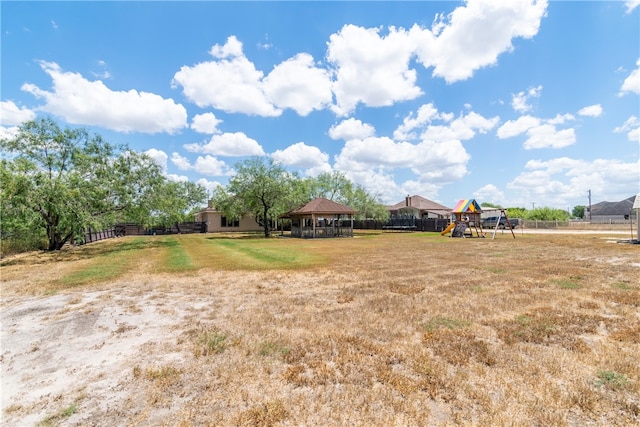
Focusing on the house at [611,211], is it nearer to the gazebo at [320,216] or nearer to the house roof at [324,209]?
the gazebo at [320,216]

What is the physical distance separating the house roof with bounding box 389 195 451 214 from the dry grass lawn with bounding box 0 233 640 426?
3800 centimetres

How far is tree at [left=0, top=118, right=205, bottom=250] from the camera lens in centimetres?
1335

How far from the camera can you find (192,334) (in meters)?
4.35

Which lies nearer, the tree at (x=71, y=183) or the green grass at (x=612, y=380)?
the green grass at (x=612, y=380)

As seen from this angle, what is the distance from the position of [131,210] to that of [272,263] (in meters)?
12.6

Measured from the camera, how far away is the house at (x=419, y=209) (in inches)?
1748

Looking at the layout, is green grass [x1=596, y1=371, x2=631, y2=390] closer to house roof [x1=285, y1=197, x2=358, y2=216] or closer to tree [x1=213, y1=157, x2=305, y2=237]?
house roof [x1=285, y1=197, x2=358, y2=216]

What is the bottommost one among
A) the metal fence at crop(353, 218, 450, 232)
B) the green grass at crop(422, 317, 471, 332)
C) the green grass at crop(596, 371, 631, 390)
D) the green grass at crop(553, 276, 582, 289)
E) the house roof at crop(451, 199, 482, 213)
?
the green grass at crop(596, 371, 631, 390)

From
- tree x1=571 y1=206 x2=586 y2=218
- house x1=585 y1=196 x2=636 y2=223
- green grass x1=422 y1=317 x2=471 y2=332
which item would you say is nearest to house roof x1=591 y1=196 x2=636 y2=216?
house x1=585 y1=196 x2=636 y2=223

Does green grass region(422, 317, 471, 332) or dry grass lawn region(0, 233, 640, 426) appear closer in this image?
dry grass lawn region(0, 233, 640, 426)

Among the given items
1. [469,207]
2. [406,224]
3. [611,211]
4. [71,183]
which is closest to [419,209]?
[406,224]

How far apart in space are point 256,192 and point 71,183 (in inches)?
536

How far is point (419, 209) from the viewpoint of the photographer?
44188 mm

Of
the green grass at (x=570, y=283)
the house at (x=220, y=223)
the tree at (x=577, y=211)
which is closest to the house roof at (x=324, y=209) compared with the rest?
the house at (x=220, y=223)
